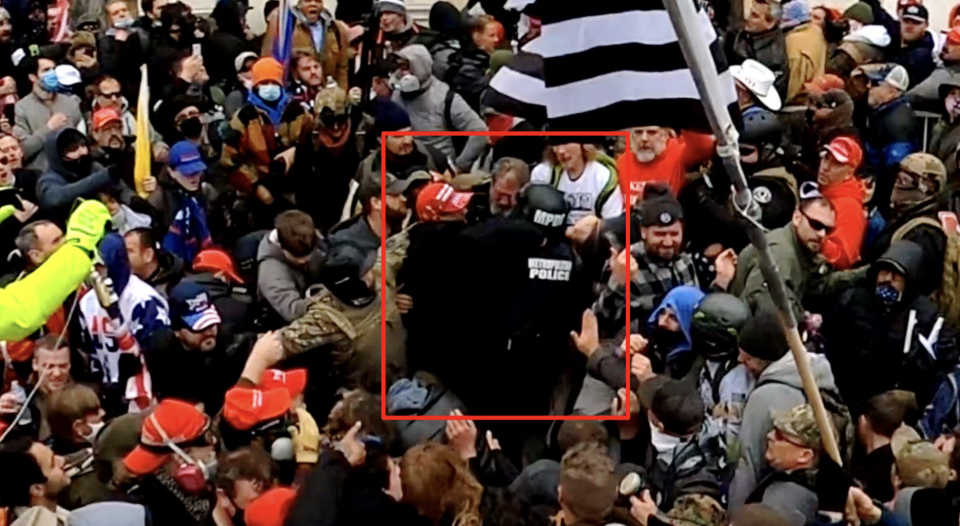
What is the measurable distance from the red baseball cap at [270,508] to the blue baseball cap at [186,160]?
4.01 meters

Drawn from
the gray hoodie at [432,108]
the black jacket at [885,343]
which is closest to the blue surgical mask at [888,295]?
the black jacket at [885,343]

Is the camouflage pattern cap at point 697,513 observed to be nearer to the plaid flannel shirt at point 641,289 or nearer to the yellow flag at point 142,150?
the plaid flannel shirt at point 641,289

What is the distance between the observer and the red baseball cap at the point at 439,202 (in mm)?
9047

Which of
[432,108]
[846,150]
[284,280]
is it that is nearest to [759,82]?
[846,150]

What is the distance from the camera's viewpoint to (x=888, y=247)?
8977 mm

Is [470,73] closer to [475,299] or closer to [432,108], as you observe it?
[432,108]

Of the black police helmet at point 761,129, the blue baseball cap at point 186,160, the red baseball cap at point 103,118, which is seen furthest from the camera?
the red baseball cap at point 103,118

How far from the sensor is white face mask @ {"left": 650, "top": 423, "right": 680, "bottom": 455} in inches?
286

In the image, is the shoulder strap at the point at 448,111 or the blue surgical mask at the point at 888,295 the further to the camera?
the shoulder strap at the point at 448,111

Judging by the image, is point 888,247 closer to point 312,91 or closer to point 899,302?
point 899,302

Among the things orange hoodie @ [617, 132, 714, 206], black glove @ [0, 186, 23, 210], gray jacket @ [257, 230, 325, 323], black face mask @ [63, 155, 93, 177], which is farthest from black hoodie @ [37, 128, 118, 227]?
orange hoodie @ [617, 132, 714, 206]

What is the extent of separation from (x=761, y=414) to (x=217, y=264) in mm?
3426

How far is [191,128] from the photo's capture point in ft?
37.1

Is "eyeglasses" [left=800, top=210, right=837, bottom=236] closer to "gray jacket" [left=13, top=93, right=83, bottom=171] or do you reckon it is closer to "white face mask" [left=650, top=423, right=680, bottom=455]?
"white face mask" [left=650, top=423, right=680, bottom=455]
